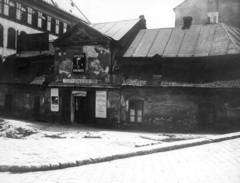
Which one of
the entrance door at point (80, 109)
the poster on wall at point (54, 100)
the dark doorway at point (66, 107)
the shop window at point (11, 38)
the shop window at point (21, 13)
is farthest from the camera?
the shop window at point (21, 13)

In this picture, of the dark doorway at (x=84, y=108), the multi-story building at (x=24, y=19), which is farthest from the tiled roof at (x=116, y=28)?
the multi-story building at (x=24, y=19)

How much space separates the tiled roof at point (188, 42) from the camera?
19062 millimetres

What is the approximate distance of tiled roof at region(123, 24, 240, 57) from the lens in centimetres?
1906

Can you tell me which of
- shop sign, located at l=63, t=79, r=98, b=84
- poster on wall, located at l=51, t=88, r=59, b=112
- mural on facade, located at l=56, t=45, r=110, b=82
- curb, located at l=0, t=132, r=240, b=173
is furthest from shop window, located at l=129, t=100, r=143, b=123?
curb, located at l=0, t=132, r=240, b=173

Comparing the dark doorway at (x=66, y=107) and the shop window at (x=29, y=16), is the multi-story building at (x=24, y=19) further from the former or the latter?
the dark doorway at (x=66, y=107)

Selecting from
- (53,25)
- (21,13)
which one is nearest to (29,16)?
(21,13)

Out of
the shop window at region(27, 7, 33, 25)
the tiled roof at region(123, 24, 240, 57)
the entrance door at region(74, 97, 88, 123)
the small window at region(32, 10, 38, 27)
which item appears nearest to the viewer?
the tiled roof at region(123, 24, 240, 57)

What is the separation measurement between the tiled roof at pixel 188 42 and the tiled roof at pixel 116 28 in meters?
1.23

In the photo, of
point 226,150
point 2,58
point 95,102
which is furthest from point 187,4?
point 226,150

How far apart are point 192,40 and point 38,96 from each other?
44.2ft

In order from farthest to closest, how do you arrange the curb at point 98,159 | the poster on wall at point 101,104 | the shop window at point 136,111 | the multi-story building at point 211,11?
the multi-story building at point 211,11 < the poster on wall at point 101,104 < the shop window at point 136,111 < the curb at point 98,159

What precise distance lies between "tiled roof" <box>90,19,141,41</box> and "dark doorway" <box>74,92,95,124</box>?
16.8 ft

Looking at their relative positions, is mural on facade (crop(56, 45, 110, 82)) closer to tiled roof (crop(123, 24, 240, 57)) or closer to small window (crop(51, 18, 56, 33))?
tiled roof (crop(123, 24, 240, 57))

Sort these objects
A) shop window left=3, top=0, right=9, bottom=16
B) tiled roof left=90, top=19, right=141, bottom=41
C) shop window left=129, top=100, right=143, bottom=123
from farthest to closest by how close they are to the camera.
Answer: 1. shop window left=3, top=0, right=9, bottom=16
2. tiled roof left=90, top=19, right=141, bottom=41
3. shop window left=129, top=100, right=143, bottom=123
